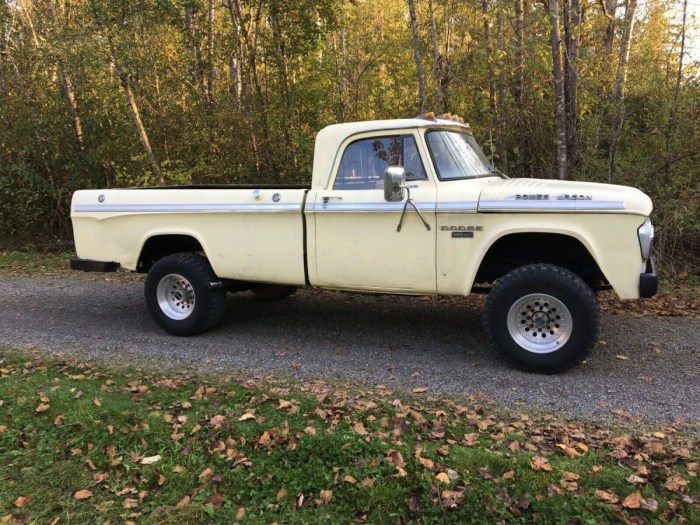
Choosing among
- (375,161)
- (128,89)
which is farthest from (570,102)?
(128,89)

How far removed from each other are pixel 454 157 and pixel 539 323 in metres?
1.70

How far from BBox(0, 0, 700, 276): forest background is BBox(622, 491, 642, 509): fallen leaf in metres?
6.95

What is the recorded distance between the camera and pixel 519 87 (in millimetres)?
9508

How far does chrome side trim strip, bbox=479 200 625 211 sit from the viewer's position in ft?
13.9

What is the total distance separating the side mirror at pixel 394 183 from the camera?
14.7 ft

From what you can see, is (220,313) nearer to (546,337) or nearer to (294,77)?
(546,337)

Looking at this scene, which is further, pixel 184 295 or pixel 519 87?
pixel 519 87

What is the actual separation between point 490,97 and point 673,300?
4.82 metres

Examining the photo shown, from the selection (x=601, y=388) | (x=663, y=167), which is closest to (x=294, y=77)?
(x=663, y=167)

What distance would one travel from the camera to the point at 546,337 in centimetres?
463

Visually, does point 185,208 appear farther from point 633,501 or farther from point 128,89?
point 128,89

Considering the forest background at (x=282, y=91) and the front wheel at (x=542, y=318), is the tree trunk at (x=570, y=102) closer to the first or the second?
the forest background at (x=282, y=91)

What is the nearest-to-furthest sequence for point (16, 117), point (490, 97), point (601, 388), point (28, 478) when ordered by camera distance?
point (28, 478) → point (601, 388) → point (490, 97) → point (16, 117)

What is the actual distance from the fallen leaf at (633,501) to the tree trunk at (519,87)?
291 inches
